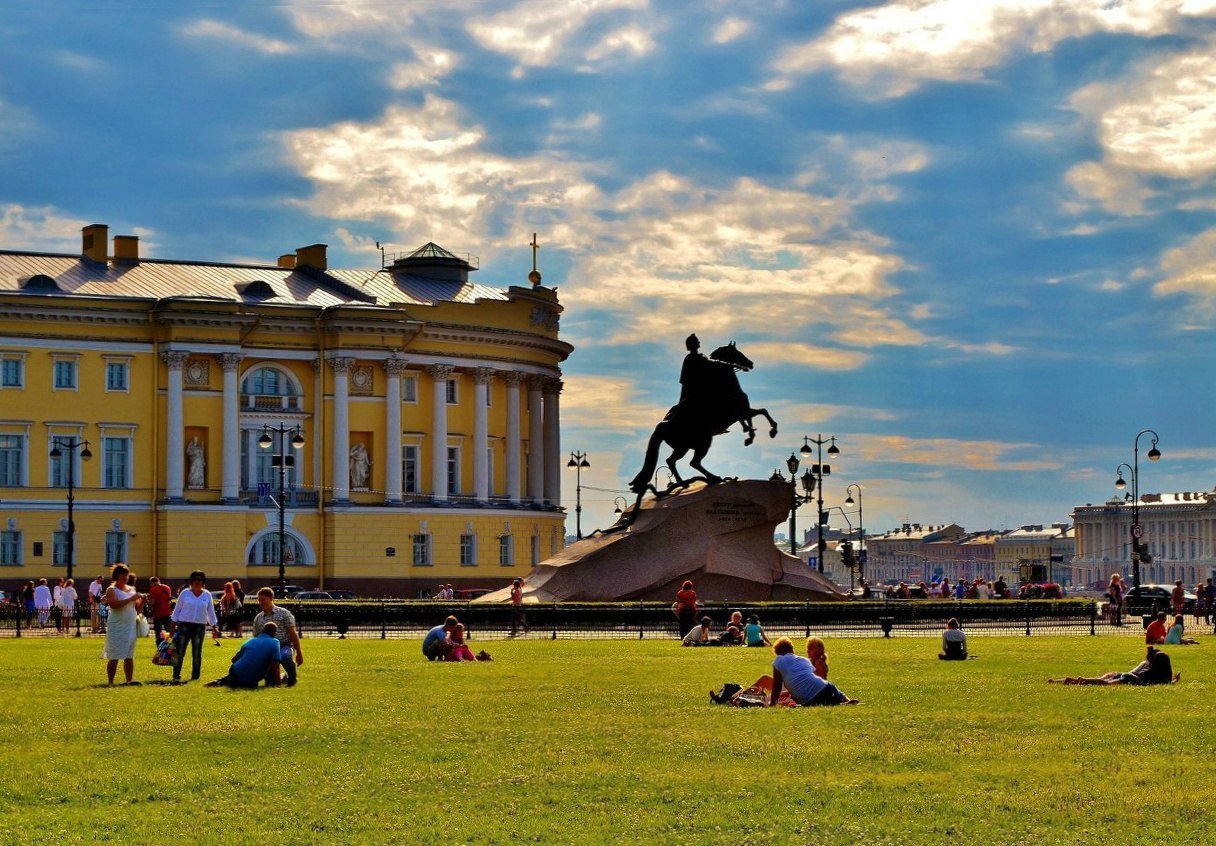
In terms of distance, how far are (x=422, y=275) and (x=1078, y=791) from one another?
8759cm

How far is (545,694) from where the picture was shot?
2347 cm

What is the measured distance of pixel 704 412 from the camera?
4894 centimetres

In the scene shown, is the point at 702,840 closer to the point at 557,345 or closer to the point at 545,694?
the point at 545,694

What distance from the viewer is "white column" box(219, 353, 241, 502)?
85812 millimetres

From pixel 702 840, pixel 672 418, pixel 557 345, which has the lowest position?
pixel 702 840

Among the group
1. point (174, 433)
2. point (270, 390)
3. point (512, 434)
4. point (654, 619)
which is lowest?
point (654, 619)

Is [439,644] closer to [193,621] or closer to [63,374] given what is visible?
[193,621]

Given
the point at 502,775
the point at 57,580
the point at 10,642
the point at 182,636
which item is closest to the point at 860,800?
the point at 502,775

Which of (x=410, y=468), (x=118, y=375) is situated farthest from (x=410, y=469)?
(x=118, y=375)

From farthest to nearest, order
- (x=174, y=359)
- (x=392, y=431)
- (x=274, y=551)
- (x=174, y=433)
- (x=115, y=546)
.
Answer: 1. (x=392, y=431)
2. (x=274, y=551)
3. (x=174, y=433)
4. (x=174, y=359)
5. (x=115, y=546)

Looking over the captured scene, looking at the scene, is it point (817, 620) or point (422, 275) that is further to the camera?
point (422, 275)

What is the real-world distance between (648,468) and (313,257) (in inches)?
2003

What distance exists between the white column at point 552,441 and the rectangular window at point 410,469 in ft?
30.1

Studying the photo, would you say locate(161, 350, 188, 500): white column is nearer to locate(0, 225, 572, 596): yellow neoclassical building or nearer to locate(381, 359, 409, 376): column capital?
locate(0, 225, 572, 596): yellow neoclassical building
